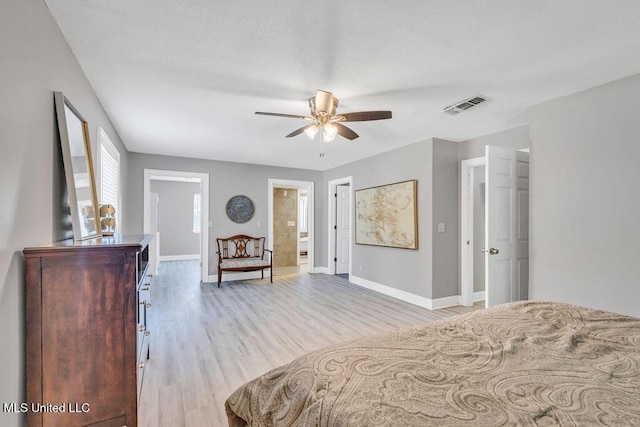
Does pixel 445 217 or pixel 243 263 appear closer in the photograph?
pixel 445 217

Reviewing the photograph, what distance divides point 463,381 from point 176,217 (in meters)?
9.13

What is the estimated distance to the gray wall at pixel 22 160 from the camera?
1.20m

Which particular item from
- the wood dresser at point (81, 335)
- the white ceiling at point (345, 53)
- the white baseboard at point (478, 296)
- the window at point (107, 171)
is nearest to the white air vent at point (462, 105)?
the white ceiling at point (345, 53)

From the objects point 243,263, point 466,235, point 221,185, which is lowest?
point 243,263

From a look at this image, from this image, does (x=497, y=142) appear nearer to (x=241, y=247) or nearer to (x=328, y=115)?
(x=328, y=115)

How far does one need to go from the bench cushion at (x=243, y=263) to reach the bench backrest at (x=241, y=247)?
0.54ft

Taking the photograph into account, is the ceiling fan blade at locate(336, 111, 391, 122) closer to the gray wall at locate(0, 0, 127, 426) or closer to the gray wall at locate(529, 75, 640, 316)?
the gray wall at locate(529, 75, 640, 316)

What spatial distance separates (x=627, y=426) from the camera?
0.77 meters

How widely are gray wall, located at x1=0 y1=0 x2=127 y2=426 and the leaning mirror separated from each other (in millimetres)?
48

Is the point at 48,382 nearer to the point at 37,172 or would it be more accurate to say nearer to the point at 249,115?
the point at 37,172

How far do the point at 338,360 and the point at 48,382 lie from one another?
1.41 metres

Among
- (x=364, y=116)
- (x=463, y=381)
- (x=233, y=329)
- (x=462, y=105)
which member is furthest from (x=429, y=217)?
(x=463, y=381)

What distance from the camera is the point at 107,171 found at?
3.29 metres

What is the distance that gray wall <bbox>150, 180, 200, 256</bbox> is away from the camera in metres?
8.55
